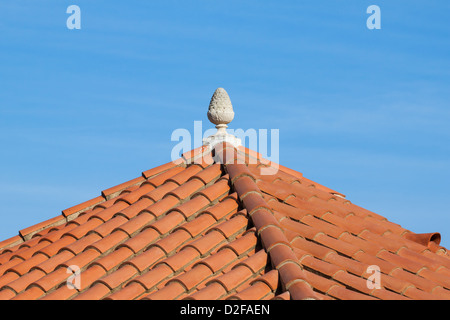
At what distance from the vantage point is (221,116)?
429 inches

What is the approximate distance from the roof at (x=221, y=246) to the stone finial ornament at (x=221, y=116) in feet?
0.77

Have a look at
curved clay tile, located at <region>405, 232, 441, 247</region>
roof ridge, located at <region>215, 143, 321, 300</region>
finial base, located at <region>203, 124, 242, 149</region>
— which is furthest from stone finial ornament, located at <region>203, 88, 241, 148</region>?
curved clay tile, located at <region>405, 232, 441, 247</region>

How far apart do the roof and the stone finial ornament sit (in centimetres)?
23

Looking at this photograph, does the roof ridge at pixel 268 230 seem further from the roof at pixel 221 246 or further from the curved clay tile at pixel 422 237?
the curved clay tile at pixel 422 237

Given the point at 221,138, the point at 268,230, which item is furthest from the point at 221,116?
the point at 268,230

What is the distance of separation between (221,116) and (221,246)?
286 centimetres

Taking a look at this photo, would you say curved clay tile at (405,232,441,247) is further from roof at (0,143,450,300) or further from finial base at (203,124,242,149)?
finial base at (203,124,242,149)

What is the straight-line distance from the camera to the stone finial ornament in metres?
10.9

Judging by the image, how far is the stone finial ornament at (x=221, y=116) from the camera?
35.8 feet

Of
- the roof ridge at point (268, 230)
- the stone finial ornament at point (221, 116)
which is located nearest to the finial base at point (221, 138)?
the stone finial ornament at point (221, 116)

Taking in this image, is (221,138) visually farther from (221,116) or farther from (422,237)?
(422,237)
